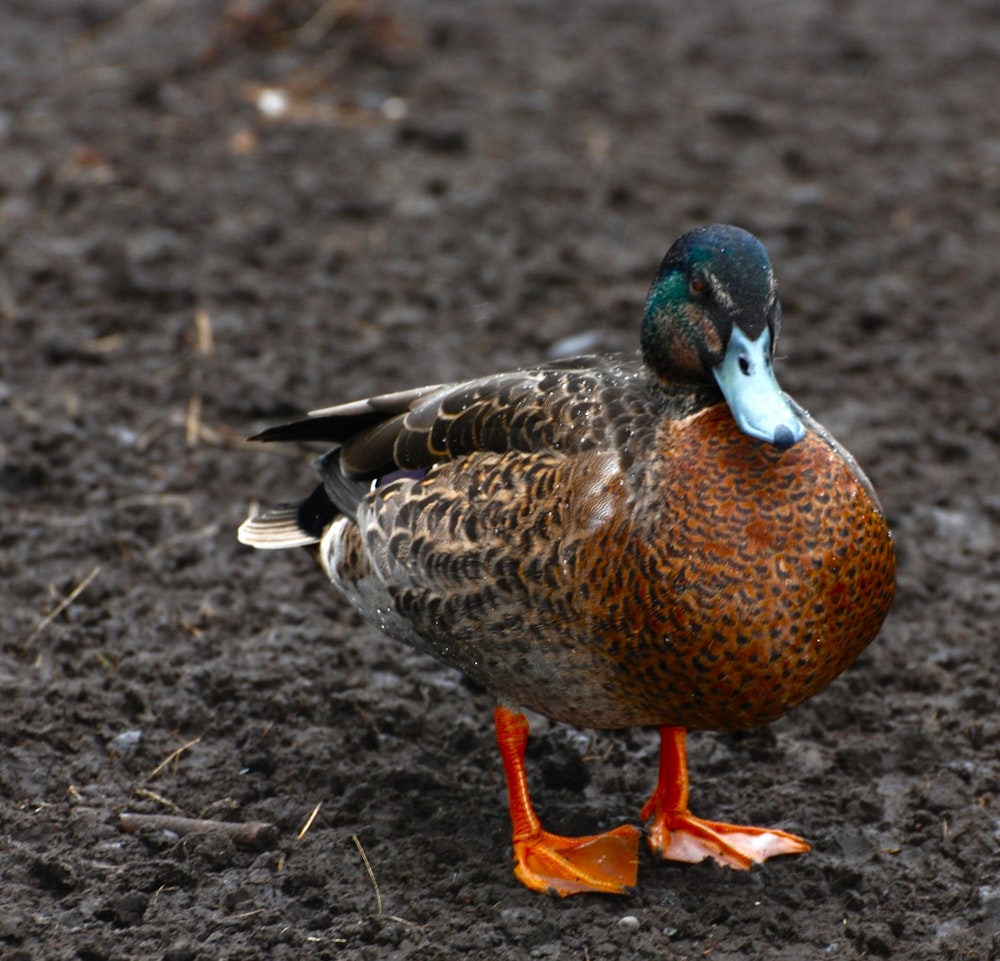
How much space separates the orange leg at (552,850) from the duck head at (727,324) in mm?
1070

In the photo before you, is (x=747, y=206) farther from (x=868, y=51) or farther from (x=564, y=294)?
(x=868, y=51)

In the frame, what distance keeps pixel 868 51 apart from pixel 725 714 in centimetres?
681

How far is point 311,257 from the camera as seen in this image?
7145 mm

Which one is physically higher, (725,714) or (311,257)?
(725,714)

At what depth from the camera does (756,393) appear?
3441 mm

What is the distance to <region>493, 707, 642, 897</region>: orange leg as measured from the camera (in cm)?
381

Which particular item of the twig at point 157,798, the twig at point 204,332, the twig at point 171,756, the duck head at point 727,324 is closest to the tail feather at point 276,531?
the twig at point 171,756

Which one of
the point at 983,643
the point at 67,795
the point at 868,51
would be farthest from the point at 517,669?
the point at 868,51

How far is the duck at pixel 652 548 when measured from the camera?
11.3 ft

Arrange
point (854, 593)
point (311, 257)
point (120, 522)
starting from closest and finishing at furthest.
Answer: point (854, 593) → point (120, 522) → point (311, 257)

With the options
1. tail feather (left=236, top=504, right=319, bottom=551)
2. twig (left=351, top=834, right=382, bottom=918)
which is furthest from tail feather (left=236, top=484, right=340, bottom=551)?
Result: twig (left=351, top=834, right=382, bottom=918)

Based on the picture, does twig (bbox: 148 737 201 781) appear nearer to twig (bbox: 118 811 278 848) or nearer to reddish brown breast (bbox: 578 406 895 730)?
twig (bbox: 118 811 278 848)

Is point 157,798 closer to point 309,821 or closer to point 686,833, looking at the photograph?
point 309,821

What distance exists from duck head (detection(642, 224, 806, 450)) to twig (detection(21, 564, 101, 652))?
2174 mm
